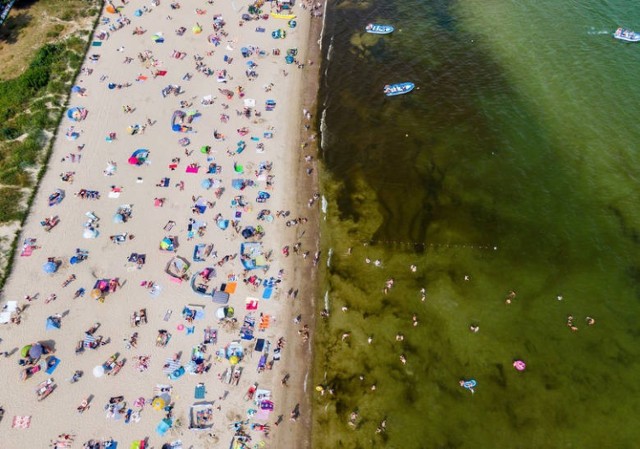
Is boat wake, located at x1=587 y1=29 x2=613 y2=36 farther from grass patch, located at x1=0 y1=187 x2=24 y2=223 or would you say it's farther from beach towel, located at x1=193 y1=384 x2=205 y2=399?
grass patch, located at x1=0 y1=187 x2=24 y2=223

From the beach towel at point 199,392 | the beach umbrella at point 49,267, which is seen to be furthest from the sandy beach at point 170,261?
the beach umbrella at point 49,267

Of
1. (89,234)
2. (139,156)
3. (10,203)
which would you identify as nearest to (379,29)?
(139,156)

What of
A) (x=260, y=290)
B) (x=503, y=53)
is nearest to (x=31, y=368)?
(x=260, y=290)

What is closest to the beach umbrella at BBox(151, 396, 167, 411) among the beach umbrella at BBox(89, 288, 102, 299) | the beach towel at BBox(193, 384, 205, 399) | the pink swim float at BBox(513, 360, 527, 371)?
the beach towel at BBox(193, 384, 205, 399)

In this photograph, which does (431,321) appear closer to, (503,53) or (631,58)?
(503,53)

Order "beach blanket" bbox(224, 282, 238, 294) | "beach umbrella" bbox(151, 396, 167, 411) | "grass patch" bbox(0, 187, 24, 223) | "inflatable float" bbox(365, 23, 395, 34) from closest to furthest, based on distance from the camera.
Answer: "beach umbrella" bbox(151, 396, 167, 411), "beach blanket" bbox(224, 282, 238, 294), "grass patch" bbox(0, 187, 24, 223), "inflatable float" bbox(365, 23, 395, 34)

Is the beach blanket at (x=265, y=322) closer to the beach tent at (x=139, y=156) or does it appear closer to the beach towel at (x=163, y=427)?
the beach towel at (x=163, y=427)
